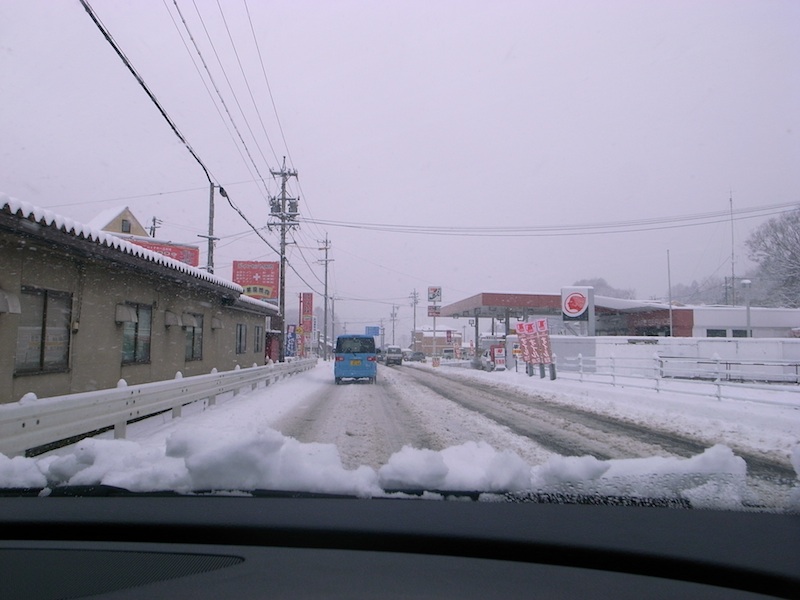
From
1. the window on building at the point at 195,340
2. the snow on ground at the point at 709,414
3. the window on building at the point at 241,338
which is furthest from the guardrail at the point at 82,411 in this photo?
the window on building at the point at 241,338

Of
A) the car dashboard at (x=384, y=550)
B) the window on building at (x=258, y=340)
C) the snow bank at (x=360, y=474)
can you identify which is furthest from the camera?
the window on building at (x=258, y=340)

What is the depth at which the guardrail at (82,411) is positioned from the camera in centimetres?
513

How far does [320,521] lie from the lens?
2.82 meters

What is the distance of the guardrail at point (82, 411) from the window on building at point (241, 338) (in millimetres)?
12371

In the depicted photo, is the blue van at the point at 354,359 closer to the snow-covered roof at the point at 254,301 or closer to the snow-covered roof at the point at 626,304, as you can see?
the snow-covered roof at the point at 254,301

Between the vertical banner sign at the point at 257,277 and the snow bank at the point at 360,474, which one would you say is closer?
the snow bank at the point at 360,474

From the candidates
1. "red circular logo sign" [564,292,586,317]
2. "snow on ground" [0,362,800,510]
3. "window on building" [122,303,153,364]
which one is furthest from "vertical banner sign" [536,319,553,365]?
"snow on ground" [0,362,800,510]

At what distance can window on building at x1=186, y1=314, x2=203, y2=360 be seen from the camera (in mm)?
16562

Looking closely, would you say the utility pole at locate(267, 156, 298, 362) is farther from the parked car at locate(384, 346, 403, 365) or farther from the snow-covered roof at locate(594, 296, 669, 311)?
the parked car at locate(384, 346, 403, 365)

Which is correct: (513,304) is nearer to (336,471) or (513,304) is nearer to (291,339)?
(291,339)

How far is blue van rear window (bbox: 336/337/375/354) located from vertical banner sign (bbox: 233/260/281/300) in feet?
29.6

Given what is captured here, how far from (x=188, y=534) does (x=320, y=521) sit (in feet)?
2.18

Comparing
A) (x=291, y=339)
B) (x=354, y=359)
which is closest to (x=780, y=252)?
(x=354, y=359)

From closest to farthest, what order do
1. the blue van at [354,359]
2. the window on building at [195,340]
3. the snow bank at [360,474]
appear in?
the snow bank at [360,474] < the window on building at [195,340] < the blue van at [354,359]
